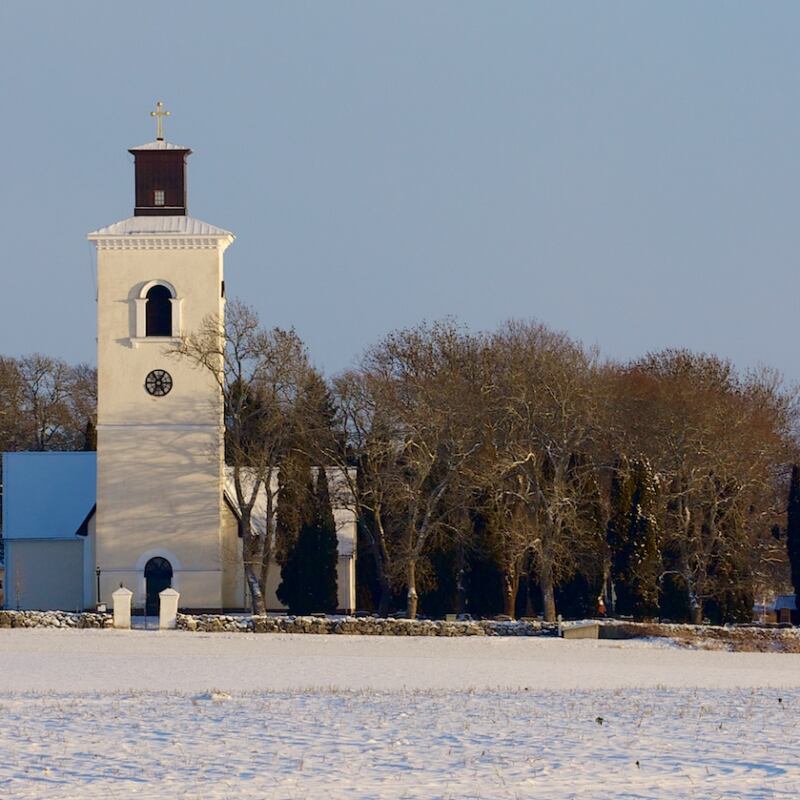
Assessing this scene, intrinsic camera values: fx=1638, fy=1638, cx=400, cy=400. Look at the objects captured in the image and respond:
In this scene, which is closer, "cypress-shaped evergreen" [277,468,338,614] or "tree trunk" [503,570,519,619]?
"cypress-shaped evergreen" [277,468,338,614]

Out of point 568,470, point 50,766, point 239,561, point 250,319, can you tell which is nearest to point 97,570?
point 239,561

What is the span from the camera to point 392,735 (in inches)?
567

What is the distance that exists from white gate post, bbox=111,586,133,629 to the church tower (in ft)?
13.3

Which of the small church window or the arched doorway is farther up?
the small church window

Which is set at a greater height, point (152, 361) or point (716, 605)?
point (152, 361)

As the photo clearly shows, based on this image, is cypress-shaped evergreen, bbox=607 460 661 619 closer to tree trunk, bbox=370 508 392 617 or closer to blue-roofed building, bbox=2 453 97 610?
tree trunk, bbox=370 508 392 617

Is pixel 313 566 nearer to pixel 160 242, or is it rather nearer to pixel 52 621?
pixel 52 621

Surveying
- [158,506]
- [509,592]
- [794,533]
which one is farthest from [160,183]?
[794,533]

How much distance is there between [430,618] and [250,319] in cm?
953

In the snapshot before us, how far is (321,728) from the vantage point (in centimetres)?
1483

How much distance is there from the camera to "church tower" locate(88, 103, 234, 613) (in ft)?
141

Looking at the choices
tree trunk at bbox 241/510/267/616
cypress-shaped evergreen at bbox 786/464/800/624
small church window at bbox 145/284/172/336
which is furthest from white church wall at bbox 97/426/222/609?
cypress-shaped evergreen at bbox 786/464/800/624

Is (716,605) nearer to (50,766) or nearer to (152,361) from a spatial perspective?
(152,361)

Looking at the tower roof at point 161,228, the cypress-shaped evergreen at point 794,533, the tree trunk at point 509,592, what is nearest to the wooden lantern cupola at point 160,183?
the tower roof at point 161,228
